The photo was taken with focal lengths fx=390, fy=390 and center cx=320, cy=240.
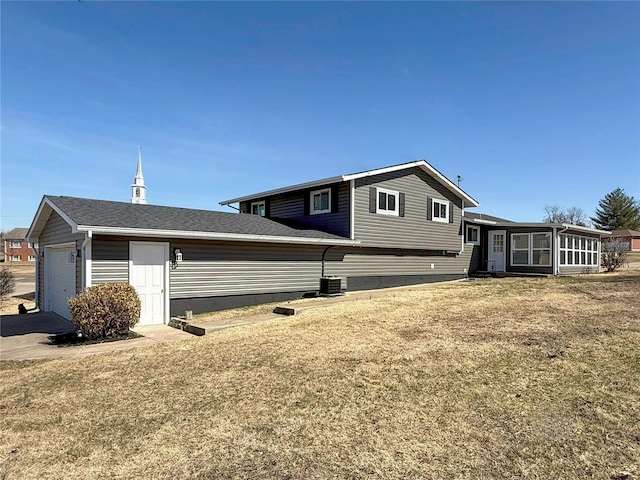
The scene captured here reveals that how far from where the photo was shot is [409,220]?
58.9ft

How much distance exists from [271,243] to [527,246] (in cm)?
1591

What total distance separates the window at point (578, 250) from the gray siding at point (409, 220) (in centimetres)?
636

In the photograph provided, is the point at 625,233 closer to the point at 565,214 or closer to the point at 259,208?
the point at 565,214

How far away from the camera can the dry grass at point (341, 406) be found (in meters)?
3.41

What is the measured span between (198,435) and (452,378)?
11.3 ft

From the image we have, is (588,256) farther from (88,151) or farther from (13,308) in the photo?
(13,308)

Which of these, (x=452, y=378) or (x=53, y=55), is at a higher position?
(x=53, y=55)

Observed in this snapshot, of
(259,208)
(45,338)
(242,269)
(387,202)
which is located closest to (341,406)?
(45,338)

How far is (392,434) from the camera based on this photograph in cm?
392

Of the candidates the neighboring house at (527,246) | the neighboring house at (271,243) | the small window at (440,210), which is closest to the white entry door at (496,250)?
the neighboring house at (527,246)

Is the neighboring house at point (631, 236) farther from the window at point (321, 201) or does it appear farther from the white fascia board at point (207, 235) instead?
the white fascia board at point (207, 235)

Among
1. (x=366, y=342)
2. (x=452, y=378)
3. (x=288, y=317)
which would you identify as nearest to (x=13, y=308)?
(x=288, y=317)

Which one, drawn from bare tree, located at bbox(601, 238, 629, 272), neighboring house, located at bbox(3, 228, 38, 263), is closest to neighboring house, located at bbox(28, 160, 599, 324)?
bare tree, located at bbox(601, 238, 629, 272)

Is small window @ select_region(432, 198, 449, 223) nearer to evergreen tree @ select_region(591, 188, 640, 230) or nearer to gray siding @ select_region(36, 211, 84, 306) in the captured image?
gray siding @ select_region(36, 211, 84, 306)
